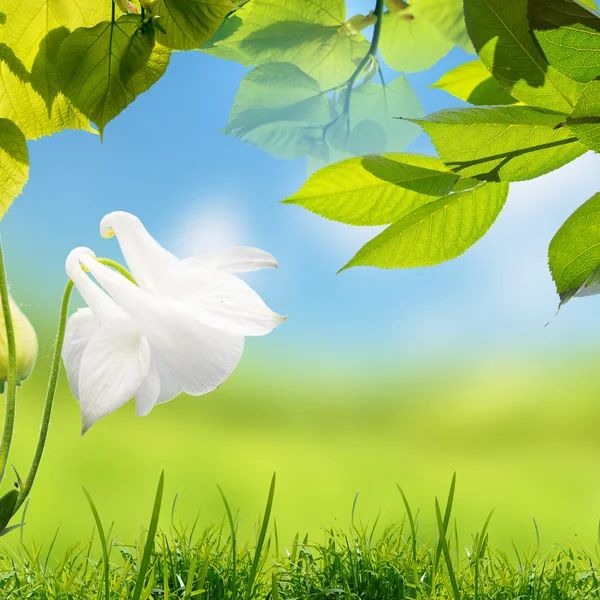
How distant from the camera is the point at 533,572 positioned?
0.56 m

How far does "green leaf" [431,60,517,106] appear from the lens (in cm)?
23

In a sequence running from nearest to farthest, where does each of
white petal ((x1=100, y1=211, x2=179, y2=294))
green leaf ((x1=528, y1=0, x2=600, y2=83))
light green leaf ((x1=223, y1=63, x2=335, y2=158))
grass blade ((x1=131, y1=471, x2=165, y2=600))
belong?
green leaf ((x1=528, y1=0, x2=600, y2=83)) < white petal ((x1=100, y1=211, x2=179, y2=294)) < grass blade ((x1=131, y1=471, x2=165, y2=600)) < light green leaf ((x1=223, y1=63, x2=335, y2=158))

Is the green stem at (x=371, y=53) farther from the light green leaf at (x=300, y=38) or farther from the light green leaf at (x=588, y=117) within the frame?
the light green leaf at (x=588, y=117)

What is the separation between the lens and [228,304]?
0.59 ft

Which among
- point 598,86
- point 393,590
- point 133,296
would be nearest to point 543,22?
point 598,86

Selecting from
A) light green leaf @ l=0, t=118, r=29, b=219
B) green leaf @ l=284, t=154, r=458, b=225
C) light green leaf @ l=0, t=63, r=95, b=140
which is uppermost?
light green leaf @ l=0, t=63, r=95, b=140

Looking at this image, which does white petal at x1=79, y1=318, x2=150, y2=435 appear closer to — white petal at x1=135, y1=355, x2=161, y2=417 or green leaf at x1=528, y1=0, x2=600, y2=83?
white petal at x1=135, y1=355, x2=161, y2=417

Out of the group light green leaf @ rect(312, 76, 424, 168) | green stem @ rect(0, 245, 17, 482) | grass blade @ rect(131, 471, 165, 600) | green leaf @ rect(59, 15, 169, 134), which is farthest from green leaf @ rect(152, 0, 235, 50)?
light green leaf @ rect(312, 76, 424, 168)

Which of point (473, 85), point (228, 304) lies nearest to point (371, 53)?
point (473, 85)

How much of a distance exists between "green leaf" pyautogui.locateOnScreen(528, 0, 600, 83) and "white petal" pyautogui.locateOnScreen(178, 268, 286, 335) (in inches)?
3.7

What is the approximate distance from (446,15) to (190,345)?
32cm

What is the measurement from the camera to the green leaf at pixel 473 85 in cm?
23

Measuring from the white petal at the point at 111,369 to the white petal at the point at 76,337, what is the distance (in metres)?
0.05

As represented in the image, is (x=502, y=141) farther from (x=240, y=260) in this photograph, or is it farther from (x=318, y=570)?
(x=318, y=570)
